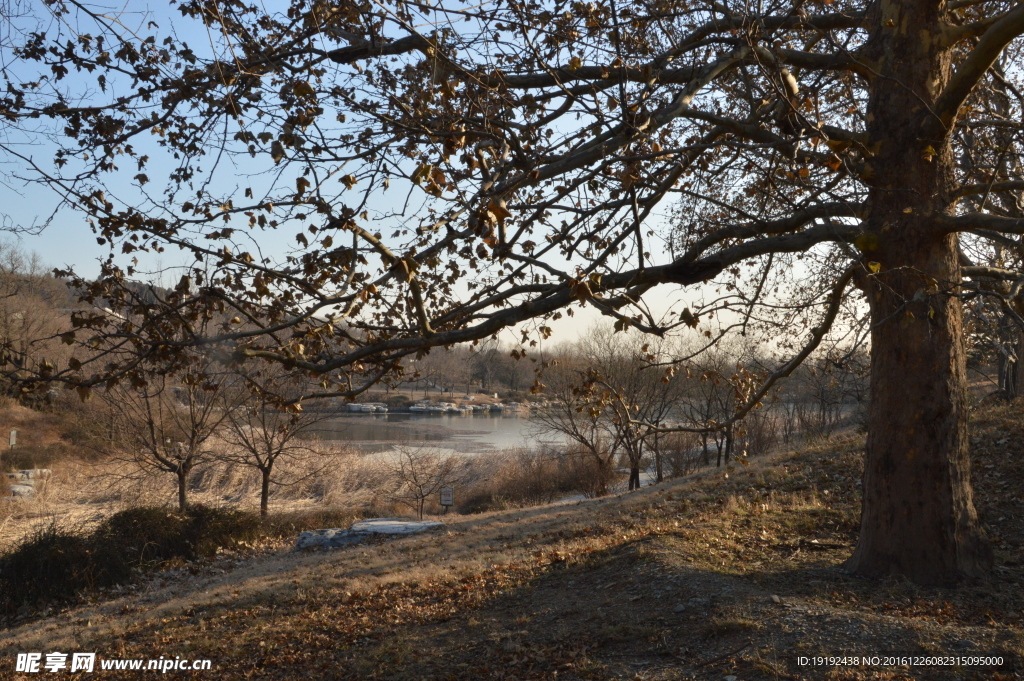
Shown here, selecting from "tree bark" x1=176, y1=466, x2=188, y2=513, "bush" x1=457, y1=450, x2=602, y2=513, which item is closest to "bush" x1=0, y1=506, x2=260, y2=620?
"tree bark" x1=176, y1=466, x2=188, y2=513

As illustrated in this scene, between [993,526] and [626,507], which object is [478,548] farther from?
[993,526]

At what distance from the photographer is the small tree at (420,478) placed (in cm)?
2245

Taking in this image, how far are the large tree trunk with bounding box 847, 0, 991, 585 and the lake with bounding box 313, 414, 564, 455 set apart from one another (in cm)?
2113

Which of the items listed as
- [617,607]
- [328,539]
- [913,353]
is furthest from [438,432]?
[913,353]

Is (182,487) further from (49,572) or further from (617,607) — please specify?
(617,607)

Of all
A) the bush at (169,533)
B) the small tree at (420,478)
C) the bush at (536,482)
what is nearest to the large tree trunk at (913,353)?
the bush at (169,533)

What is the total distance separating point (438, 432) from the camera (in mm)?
39125

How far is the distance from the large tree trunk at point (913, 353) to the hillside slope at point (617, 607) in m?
0.34

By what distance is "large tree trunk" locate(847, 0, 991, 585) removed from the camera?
582 cm

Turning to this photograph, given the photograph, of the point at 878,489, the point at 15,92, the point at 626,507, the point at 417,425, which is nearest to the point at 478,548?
the point at 626,507

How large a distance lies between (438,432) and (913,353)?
34539mm

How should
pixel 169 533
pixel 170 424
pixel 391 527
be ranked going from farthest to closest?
pixel 170 424 < pixel 391 527 < pixel 169 533

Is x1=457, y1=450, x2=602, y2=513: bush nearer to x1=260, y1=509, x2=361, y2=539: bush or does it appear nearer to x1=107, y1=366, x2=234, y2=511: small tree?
x1=260, y1=509, x2=361, y2=539: bush

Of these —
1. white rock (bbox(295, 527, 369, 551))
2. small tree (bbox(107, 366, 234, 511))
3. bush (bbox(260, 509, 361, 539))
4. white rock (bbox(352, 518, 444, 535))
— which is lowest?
bush (bbox(260, 509, 361, 539))
